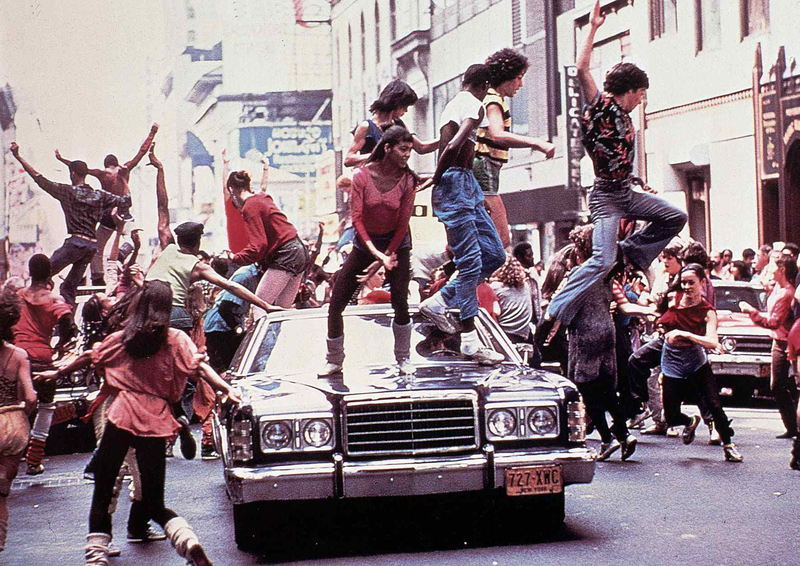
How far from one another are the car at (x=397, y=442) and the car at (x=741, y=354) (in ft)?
30.2

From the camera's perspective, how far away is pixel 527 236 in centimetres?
3712

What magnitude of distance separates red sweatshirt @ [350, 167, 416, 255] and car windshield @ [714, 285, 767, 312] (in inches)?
395

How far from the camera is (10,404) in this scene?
8.21 m

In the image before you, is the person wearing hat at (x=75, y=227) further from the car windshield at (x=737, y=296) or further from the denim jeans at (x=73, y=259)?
the car windshield at (x=737, y=296)

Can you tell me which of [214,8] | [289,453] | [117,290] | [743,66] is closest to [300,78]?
[214,8]

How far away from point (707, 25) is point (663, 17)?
7.56 ft

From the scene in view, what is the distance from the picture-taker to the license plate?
26.4ft

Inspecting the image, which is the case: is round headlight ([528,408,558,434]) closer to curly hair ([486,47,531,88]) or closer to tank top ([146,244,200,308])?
curly hair ([486,47,531,88])

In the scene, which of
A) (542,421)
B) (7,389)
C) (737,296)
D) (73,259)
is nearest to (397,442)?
(542,421)

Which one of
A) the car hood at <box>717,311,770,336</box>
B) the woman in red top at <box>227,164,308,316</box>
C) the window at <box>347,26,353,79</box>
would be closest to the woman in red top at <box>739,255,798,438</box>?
the car hood at <box>717,311,770,336</box>

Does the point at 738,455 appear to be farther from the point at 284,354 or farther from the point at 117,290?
the point at 117,290

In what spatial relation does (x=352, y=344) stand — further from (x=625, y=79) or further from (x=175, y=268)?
(x=625, y=79)

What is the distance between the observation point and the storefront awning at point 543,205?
3441cm

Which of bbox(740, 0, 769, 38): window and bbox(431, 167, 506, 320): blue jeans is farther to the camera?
bbox(740, 0, 769, 38): window
